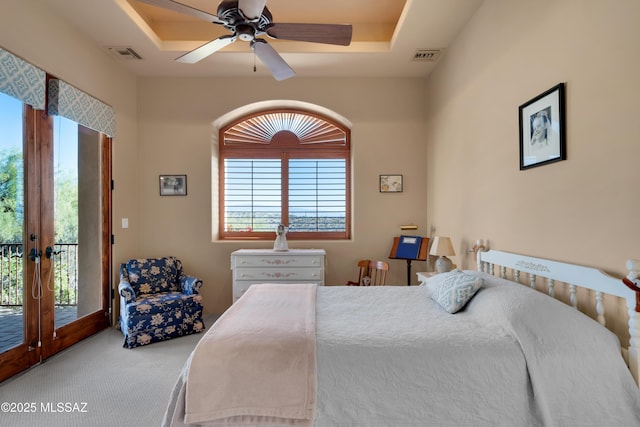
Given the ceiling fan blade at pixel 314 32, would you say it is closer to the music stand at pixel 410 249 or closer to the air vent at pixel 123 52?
the air vent at pixel 123 52

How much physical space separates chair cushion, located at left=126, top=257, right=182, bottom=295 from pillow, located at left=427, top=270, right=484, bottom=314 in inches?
119

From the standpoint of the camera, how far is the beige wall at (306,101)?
427 centimetres

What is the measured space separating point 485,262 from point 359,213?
1843 mm

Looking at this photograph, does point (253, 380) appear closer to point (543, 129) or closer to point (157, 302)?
point (543, 129)

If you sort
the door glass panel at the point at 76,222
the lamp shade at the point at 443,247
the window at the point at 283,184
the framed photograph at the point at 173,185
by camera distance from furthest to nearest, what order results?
the window at the point at 283,184 → the framed photograph at the point at 173,185 → the lamp shade at the point at 443,247 → the door glass panel at the point at 76,222

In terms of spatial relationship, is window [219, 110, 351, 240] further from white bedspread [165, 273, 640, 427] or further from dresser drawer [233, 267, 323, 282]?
white bedspread [165, 273, 640, 427]

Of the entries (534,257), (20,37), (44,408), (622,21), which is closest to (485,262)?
(534,257)

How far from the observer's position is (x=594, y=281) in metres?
1.60

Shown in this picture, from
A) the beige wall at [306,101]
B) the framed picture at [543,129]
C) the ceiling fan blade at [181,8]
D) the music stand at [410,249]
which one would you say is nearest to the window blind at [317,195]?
the beige wall at [306,101]

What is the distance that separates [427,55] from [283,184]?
2336 mm

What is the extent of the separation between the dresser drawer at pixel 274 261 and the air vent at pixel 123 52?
2.52m

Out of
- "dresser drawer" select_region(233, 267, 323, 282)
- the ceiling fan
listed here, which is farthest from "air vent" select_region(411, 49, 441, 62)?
"dresser drawer" select_region(233, 267, 323, 282)

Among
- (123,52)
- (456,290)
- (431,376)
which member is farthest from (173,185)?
(431,376)

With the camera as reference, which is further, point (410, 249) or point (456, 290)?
point (410, 249)
